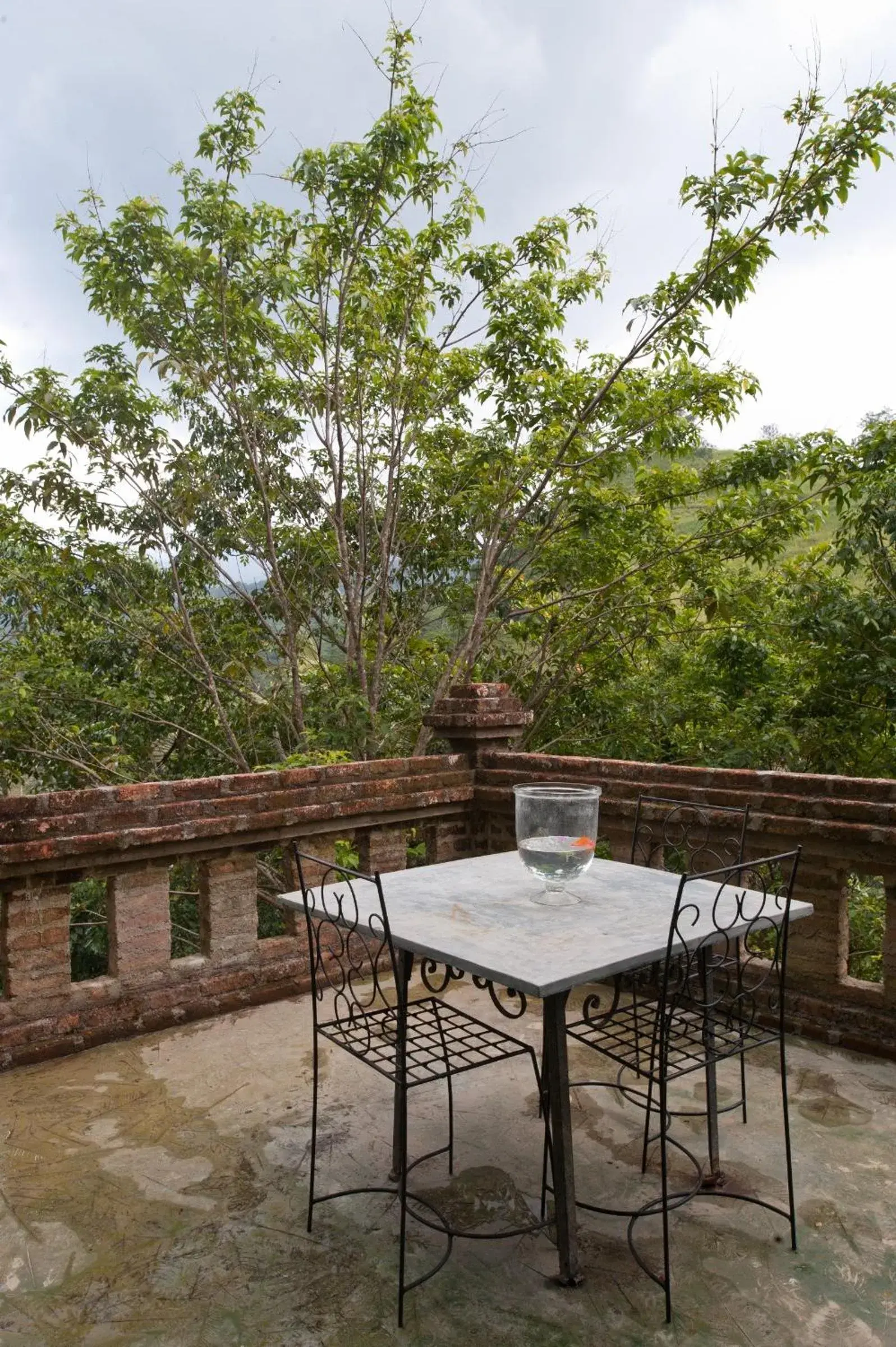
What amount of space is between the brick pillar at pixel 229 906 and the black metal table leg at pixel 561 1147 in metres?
1.87

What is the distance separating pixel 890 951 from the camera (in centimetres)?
330

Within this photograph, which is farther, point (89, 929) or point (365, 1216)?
point (89, 929)

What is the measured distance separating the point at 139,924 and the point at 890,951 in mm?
2821

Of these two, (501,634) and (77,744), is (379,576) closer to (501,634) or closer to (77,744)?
(501,634)

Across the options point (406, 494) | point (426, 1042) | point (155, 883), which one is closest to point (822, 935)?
point (426, 1042)

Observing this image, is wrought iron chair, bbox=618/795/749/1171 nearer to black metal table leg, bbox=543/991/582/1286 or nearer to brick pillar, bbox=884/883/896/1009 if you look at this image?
brick pillar, bbox=884/883/896/1009

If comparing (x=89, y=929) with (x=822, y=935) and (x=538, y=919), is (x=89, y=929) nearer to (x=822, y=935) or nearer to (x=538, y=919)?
(x=822, y=935)

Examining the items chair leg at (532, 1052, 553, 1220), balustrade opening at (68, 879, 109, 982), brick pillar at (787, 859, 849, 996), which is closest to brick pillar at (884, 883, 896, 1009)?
brick pillar at (787, 859, 849, 996)

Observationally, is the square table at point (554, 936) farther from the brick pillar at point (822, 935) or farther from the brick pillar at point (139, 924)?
the brick pillar at point (139, 924)

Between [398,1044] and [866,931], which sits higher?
[398,1044]

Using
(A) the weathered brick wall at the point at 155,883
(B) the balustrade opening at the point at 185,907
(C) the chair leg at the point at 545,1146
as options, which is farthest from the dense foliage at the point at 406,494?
(C) the chair leg at the point at 545,1146

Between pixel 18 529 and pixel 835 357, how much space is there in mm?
6013

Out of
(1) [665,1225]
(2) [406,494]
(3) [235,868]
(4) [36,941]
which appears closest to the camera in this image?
(1) [665,1225]

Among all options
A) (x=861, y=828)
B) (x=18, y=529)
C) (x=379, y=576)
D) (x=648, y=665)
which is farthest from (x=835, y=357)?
(x=18, y=529)
